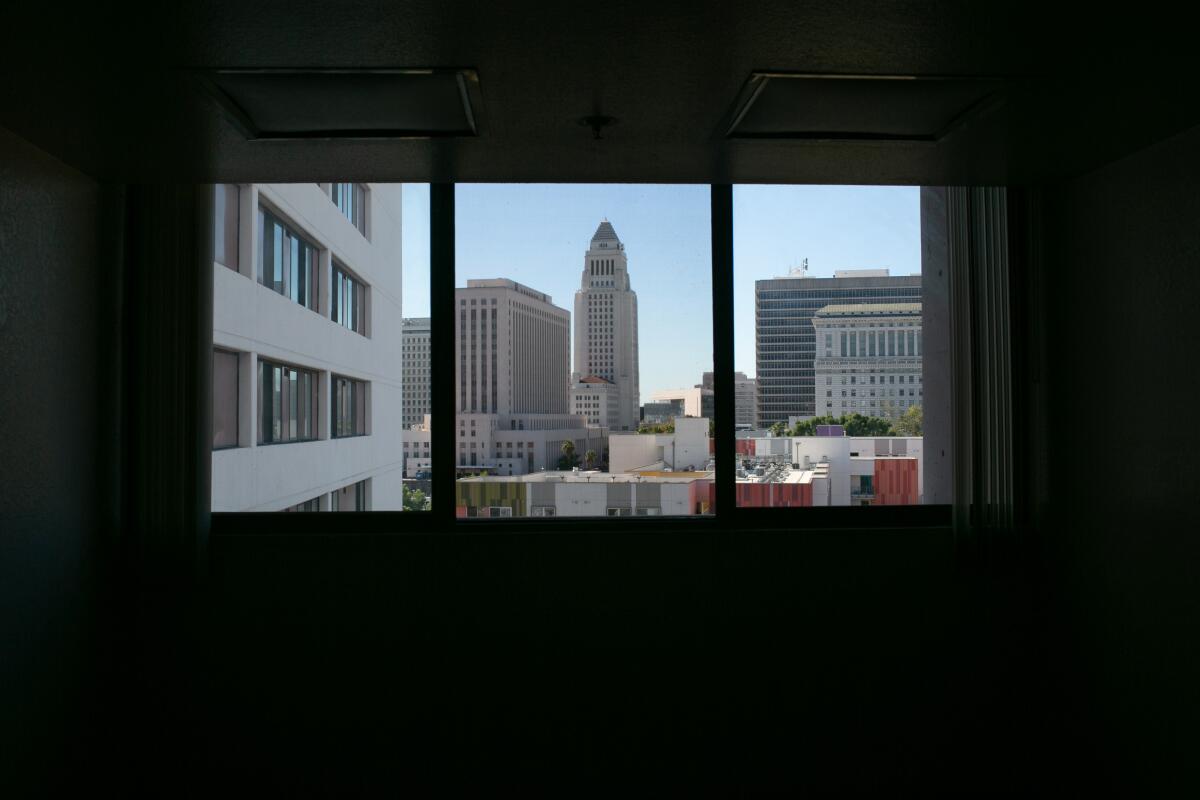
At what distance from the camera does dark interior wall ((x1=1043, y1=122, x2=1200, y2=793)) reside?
225 cm

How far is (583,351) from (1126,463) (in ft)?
6.09

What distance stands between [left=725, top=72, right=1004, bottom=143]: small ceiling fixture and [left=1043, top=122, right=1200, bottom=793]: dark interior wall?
768mm

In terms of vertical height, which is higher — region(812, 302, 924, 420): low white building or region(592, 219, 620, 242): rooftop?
region(592, 219, 620, 242): rooftop

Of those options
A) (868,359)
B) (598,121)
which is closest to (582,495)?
(868,359)

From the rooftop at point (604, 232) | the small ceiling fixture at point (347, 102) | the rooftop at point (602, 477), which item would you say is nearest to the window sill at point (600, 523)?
the rooftop at point (602, 477)

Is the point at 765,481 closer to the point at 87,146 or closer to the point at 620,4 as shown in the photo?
the point at 620,4

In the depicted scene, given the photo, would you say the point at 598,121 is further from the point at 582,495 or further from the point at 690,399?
the point at 582,495

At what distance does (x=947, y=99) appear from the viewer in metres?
1.94

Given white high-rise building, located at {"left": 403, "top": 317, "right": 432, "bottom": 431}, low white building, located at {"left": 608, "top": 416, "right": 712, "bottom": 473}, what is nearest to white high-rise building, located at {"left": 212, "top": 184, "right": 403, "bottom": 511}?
white high-rise building, located at {"left": 403, "top": 317, "right": 432, "bottom": 431}

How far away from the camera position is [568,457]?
299 centimetres

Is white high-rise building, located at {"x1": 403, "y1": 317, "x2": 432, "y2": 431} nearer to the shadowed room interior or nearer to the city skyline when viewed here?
the city skyline

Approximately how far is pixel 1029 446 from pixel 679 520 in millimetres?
1289

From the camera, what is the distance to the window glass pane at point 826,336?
2.94 meters

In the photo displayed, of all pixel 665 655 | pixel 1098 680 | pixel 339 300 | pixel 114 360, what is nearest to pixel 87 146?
pixel 114 360
